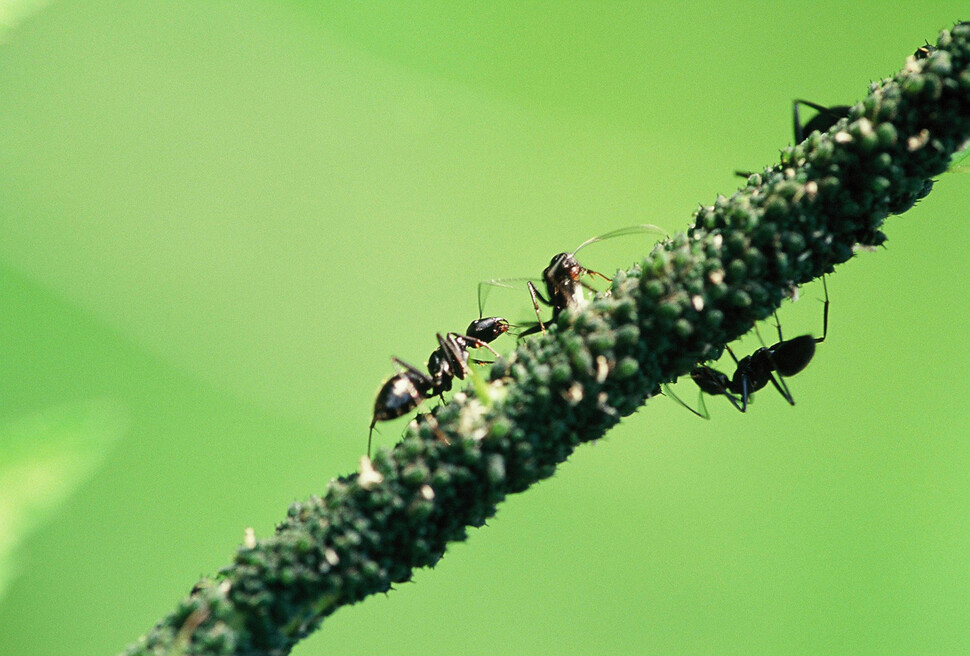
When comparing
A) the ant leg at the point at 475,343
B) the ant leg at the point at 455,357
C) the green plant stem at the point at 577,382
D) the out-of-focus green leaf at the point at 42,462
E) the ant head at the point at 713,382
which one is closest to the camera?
the green plant stem at the point at 577,382

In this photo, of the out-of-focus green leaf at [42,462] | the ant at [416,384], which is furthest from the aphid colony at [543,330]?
the out-of-focus green leaf at [42,462]

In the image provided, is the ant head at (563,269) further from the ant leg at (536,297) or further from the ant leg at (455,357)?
the ant leg at (455,357)

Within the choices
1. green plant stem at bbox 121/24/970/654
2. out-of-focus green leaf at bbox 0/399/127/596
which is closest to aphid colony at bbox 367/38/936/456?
green plant stem at bbox 121/24/970/654

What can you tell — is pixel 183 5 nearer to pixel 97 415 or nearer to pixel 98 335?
pixel 98 335

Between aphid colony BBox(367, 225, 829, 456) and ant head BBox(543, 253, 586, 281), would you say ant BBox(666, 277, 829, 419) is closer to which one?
aphid colony BBox(367, 225, 829, 456)

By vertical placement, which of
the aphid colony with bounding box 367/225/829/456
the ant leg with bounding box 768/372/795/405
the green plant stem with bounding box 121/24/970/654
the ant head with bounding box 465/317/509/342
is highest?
the ant head with bounding box 465/317/509/342

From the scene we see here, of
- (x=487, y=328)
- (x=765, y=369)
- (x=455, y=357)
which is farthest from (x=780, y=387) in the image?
(x=455, y=357)
